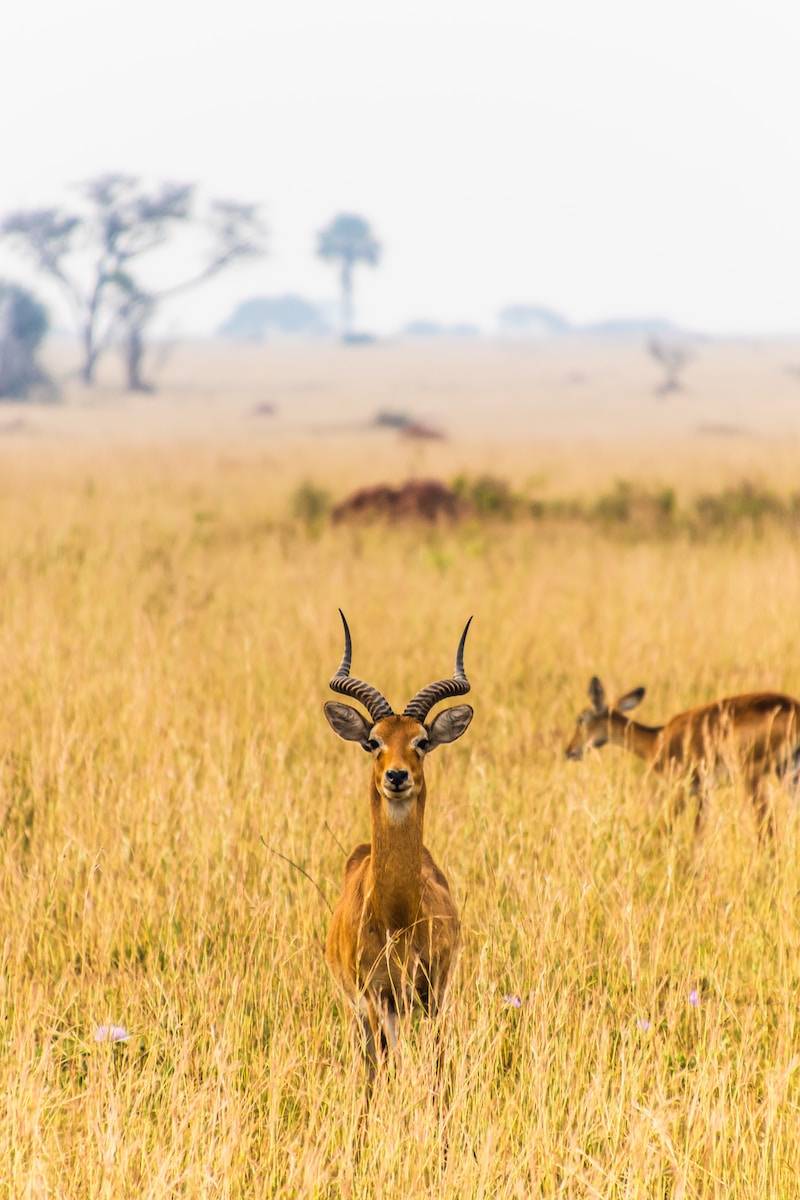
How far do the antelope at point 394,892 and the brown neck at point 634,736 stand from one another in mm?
2962

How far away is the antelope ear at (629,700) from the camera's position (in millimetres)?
6883

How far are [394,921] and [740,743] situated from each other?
2651 mm

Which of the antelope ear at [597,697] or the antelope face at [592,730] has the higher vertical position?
the antelope ear at [597,697]

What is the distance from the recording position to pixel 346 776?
5840 millimetres

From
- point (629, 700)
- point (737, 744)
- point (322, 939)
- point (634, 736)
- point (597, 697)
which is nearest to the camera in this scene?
point (322, 939)

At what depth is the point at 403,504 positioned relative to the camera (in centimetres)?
1731

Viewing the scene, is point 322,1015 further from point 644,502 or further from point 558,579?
point 644,502

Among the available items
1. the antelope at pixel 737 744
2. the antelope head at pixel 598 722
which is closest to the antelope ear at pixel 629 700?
the antelope head at pixel 598 722

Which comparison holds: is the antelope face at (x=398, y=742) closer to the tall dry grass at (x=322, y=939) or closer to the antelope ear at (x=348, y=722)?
the antelope ear at (x=348, y=722)

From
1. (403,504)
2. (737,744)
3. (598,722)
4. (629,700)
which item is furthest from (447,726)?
(403,504)

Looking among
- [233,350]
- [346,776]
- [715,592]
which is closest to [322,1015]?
[346,776]

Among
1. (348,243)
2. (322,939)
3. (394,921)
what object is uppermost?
(348,243)

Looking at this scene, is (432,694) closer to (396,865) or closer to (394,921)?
(396,865)

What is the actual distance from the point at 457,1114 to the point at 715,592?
8.01 m
